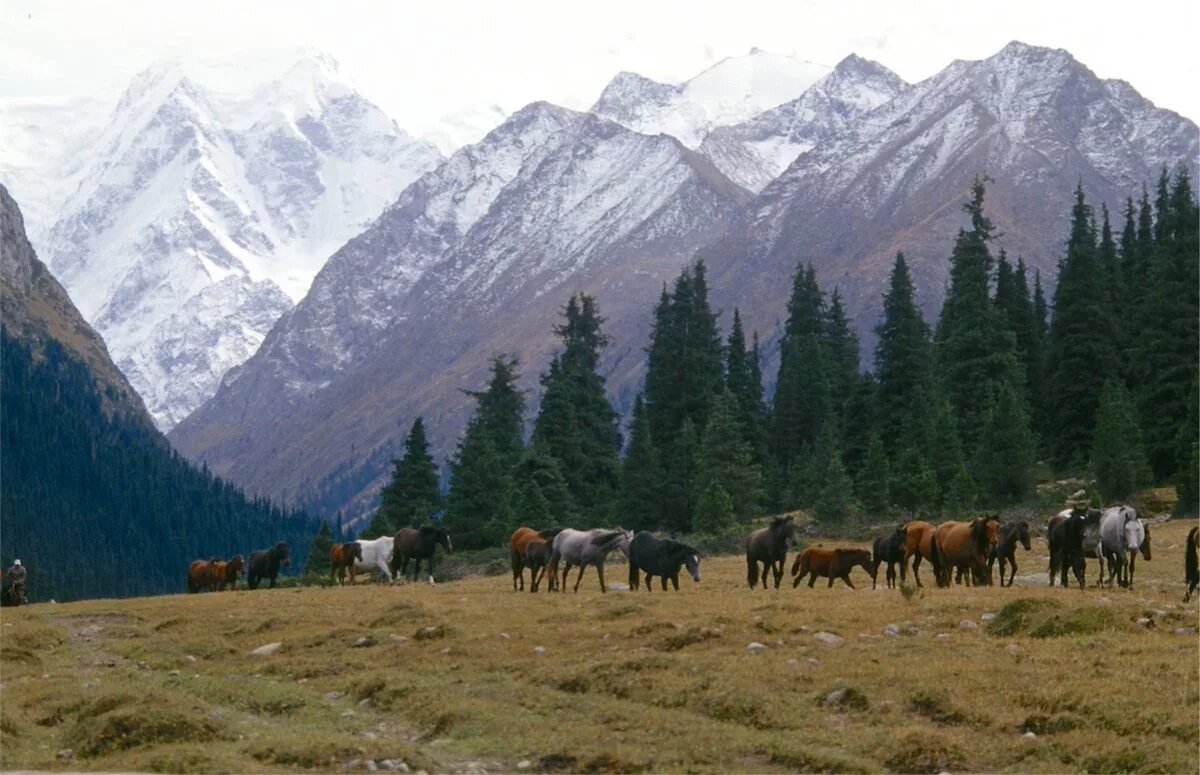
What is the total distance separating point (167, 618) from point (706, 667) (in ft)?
68.8

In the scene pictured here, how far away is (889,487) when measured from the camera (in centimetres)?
7488

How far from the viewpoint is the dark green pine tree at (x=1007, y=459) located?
71812 millimetres

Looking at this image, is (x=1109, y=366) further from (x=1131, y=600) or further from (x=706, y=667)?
(x=706, y=667)

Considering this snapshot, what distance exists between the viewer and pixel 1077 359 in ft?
290

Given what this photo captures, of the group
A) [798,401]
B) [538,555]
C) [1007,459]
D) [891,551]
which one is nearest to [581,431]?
[798,401]

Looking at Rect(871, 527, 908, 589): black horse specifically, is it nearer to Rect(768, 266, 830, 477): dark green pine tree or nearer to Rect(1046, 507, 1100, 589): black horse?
Rect(1046, 507, 1100, 589): black horse

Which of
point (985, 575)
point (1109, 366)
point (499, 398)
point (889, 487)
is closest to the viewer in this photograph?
point (985, 575)

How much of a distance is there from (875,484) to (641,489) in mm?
15164

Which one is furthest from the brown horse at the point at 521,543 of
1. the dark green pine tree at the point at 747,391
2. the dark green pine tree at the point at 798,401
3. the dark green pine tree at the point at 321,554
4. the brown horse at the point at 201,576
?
the dark green pine tree at the point at 798,401

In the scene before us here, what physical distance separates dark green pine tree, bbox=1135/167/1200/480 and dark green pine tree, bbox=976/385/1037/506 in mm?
7384

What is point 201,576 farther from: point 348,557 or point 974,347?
point 974,347

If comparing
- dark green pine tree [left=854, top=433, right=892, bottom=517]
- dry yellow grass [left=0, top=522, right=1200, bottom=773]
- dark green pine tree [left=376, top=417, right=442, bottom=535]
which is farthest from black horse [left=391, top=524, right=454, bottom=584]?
dark green pine tree [left=376, top=417, right=442, bottom=535]

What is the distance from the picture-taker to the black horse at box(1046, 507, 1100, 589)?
36.4 metres

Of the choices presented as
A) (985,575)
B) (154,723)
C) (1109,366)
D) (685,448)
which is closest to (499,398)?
(685,448)
